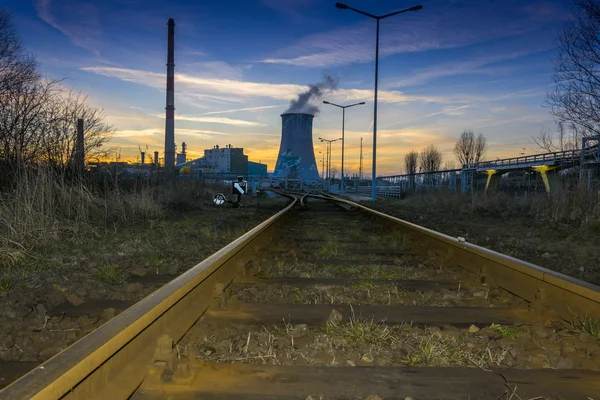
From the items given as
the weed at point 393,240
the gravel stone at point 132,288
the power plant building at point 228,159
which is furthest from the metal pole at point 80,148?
the power plant building at point 228,159

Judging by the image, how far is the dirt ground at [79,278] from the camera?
6.99 feet

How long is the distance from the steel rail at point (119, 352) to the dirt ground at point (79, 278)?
506mm

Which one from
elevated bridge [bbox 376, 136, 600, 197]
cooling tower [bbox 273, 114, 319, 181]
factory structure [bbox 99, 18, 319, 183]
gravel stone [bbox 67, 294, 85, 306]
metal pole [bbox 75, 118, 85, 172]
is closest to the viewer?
Answer: gravel stone [bbox 67, 294, 85, 306]

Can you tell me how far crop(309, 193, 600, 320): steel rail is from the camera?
90.7 inches

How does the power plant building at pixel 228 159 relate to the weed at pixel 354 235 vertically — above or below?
above

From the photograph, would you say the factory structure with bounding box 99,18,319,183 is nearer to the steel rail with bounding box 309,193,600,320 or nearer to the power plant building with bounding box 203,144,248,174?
the power plant building with bounding box 203,144,248,174

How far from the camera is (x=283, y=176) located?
65.2 meters

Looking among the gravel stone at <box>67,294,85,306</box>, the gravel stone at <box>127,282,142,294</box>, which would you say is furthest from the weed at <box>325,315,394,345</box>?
the gravel stone at <box>67,294,85,306</box>

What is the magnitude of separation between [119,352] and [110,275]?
7.85 ft

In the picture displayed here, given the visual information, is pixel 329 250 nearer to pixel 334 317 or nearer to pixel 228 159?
pixel 334 317

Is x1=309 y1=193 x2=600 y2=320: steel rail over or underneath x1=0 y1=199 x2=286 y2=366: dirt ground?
over

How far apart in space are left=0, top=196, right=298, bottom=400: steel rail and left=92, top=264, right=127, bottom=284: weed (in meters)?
1.30

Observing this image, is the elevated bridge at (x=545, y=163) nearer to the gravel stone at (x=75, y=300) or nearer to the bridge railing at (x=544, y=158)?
the bridge railing at (x=544, y=158)

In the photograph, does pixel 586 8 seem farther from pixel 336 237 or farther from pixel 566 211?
pixel 336 237
